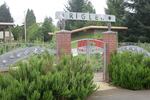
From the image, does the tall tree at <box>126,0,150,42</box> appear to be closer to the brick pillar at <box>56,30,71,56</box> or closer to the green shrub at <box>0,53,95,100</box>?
the brick pillar at <box>56,30,71,56</box>

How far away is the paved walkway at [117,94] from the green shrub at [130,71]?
13.3 inches

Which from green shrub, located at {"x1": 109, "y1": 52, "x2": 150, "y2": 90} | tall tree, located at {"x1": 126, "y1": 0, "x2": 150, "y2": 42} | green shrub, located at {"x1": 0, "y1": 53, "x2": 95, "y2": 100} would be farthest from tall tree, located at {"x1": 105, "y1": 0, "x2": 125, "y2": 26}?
green shrub, located at {"x1": 0, "y1": 53, "x2": 95, "y2": 100}

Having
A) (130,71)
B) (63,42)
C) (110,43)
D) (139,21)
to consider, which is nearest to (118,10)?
(139,21)

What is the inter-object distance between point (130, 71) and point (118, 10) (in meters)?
20.1

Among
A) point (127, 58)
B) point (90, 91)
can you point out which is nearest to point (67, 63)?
point (90, 91)

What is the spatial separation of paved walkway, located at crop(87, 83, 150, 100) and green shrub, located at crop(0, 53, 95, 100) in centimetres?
95

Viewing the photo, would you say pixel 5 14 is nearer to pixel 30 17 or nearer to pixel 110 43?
pixel 30 17

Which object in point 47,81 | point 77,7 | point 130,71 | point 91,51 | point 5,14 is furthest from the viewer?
point 5,14

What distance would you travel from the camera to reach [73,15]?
1426 cm

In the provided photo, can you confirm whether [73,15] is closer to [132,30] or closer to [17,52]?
[17,52]

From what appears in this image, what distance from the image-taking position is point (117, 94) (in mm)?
12219

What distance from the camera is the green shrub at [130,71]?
13023 mm

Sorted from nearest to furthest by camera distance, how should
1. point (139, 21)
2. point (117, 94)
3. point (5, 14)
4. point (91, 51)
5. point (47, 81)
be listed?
point (47, 81), point (117, 94), point (91, 51), point (139, 21), point (5, 14)

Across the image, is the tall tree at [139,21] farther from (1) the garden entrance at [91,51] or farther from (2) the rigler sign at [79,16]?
(2) the rigler sign at [79,16]
